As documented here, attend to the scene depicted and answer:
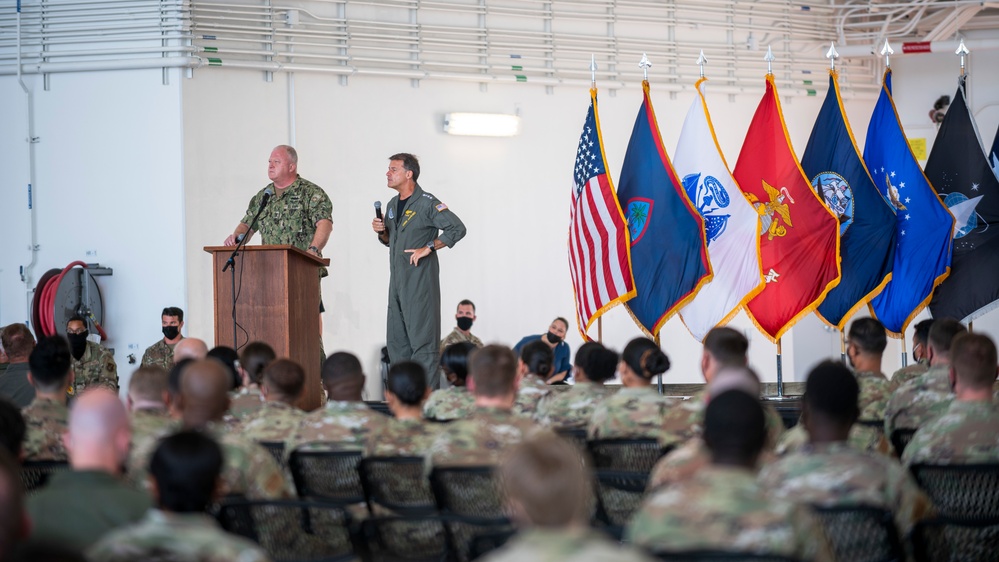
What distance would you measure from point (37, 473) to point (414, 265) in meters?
4.24

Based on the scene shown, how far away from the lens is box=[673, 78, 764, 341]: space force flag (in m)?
8.42

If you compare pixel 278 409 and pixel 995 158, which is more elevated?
pixel 995 158

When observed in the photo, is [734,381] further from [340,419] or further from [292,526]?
[340,419]

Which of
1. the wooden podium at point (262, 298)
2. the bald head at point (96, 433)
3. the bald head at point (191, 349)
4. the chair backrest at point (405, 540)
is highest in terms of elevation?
the wooden podium at point (262, 298)

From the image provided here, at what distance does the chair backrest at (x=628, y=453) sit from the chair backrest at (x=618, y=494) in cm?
10

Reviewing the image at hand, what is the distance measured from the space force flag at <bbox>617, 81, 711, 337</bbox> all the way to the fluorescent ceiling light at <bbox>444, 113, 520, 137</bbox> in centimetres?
247

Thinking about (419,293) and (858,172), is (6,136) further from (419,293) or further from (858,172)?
(858,172)

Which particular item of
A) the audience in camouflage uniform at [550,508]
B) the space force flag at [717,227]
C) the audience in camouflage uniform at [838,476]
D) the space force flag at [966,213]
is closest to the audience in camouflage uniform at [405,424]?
the audience in camouflage uniform at [838,476]

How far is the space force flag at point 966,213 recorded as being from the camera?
881 cm

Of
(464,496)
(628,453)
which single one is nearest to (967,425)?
(628,453)

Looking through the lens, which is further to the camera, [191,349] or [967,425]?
[191,349]

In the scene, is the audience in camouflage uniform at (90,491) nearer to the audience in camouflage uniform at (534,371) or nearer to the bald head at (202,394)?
the bald head at (202,394)

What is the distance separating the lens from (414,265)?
7.75m

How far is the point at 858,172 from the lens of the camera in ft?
29.3
